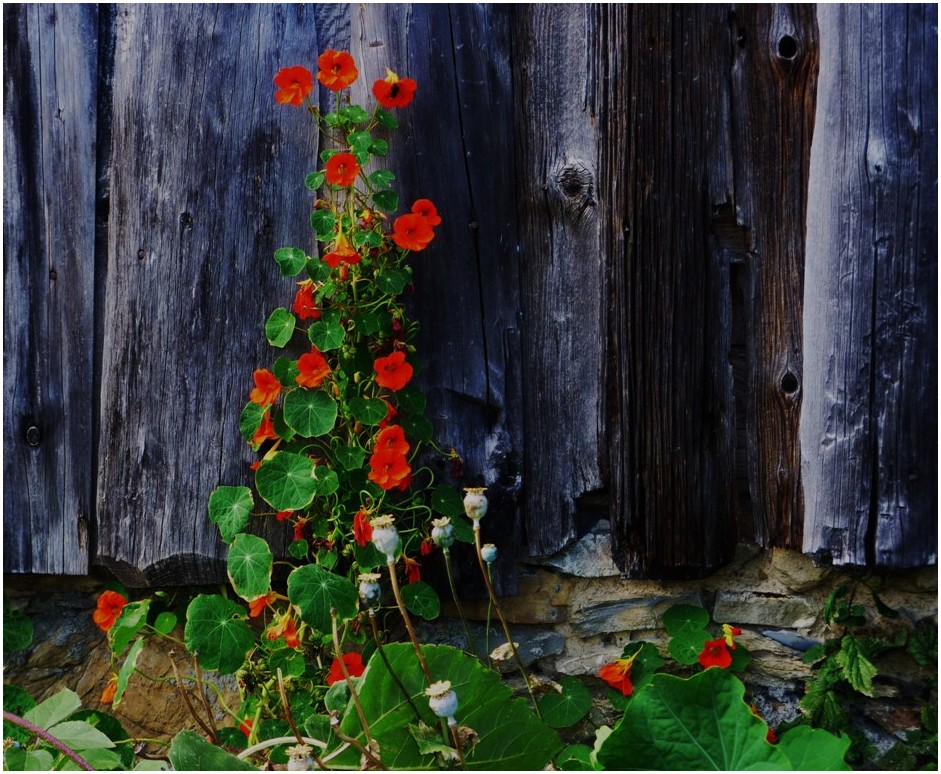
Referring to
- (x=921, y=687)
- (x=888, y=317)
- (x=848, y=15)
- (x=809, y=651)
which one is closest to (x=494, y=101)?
(x=848, y=15)

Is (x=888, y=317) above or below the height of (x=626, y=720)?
above

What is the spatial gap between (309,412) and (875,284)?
55.3 inches

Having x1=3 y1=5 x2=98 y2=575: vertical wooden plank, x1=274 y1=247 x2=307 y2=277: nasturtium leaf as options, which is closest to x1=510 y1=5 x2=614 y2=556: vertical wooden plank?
x1=274 y1=247 x2=307 y2=277: nasturtium leaf

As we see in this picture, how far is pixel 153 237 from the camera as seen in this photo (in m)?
2.10

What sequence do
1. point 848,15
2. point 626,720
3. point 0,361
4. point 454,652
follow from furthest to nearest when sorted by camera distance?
point 0,361 < point 848,15 < point 454,652 < point 626,720

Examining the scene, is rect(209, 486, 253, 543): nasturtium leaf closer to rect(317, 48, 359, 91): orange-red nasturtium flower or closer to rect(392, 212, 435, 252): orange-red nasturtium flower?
rect(392, 212, 435, 252): orange-red nasturtium flower

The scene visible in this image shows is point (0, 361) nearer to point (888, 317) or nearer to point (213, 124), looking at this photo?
point (213, 124)

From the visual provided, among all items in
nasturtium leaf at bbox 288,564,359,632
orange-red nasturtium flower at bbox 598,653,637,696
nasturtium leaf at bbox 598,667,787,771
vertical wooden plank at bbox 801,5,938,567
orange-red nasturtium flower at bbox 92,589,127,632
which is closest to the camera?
nasturtium leaf at bbox 598,667,787,771

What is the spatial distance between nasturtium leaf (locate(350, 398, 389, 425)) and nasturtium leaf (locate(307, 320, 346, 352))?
0.15m

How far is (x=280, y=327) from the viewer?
204 cm

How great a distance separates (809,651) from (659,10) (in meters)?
1.68

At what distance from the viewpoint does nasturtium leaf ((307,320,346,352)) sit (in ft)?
6.50

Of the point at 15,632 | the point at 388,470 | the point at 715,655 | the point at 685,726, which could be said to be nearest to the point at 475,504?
the point at 685,726

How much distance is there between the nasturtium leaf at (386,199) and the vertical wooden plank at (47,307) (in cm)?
81
